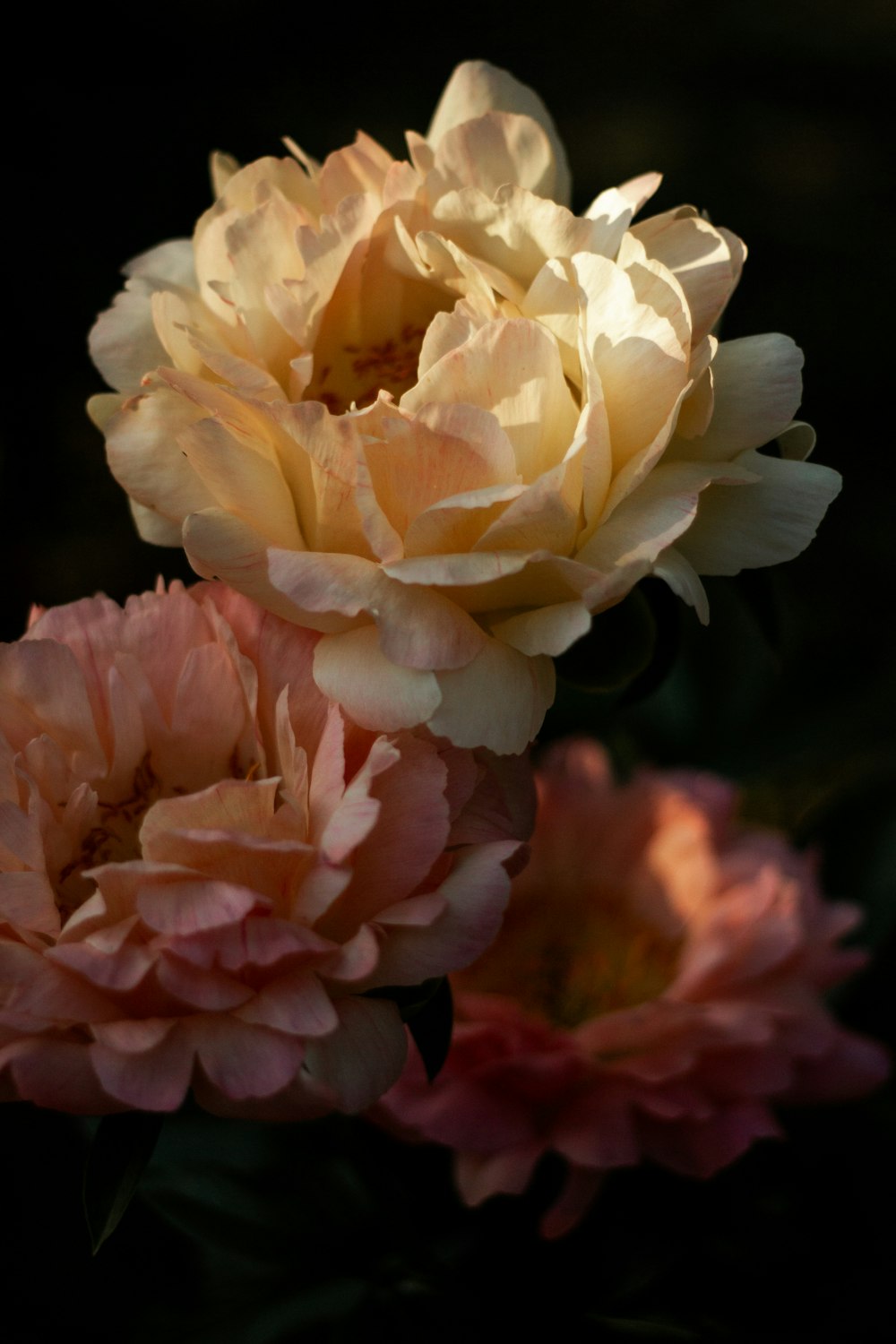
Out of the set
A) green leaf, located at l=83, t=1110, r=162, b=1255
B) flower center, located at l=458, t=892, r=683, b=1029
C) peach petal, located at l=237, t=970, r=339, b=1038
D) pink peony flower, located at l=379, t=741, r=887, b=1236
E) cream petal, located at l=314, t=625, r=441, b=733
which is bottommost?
flower center, located at l=458, t=892, r=683, b=1029

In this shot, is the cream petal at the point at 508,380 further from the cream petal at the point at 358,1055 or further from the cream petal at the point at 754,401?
the cream petal at the point at 358,1055

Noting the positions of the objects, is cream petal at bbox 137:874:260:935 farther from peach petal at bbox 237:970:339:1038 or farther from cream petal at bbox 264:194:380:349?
cream petal at bbox 264:194:380:349

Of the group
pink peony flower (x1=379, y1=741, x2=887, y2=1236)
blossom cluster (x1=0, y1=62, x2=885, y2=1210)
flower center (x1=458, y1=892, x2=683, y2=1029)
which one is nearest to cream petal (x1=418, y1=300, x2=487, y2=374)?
blossom cluster (x1=0, y1=62, x2=885, y2=1210)

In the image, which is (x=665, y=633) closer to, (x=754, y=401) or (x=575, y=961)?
(x=754, y=401)

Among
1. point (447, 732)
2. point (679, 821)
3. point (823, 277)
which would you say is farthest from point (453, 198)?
point (823, 277)

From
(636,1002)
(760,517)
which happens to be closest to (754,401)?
(760,517)

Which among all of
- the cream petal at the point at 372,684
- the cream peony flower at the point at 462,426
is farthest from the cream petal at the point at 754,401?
the cream petal at the point at 372,684

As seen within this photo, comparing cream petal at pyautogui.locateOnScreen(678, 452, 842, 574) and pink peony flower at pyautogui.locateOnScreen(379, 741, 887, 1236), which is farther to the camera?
pink peony flower at pyautogui.locateOnScreen(379, 741, 887, 1236)
